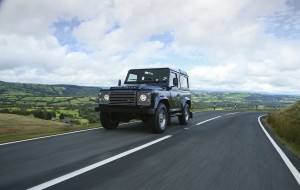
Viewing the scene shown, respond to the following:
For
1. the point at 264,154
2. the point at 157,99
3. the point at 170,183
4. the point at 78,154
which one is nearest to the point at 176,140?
the point at 157,99

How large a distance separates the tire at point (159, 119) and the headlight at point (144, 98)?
19.8 inches

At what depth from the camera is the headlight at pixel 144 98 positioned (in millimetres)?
10594

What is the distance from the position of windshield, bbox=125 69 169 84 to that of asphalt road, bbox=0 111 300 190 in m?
4.24

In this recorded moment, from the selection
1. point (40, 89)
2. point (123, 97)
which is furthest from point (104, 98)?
point (40, 89)

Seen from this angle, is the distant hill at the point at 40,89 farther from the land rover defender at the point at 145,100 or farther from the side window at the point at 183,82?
the land rover defender at the point at 145,100

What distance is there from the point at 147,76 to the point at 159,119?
2666mm

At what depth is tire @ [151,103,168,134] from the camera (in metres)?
10.7

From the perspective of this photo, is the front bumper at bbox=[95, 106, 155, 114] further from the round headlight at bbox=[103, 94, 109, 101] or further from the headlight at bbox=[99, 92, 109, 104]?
the round headlight at bbox=[103, 94, 109, 101]

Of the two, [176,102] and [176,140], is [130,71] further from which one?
[176,140]

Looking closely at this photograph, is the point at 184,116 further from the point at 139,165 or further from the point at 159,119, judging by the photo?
the point at 139,165

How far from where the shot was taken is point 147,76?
13008 millimetres

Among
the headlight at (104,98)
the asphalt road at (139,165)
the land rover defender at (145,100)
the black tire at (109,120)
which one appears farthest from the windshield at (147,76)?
the asphalt road at (139,165)

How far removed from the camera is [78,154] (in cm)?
671

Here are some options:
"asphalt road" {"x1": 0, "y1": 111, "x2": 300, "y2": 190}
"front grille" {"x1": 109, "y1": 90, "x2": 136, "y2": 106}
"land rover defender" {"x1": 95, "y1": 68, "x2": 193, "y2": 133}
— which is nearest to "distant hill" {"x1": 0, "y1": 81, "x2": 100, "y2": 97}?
"land rover defender" {"x1": 95, "y1": 68, "x2": 193, "y2": 133}
